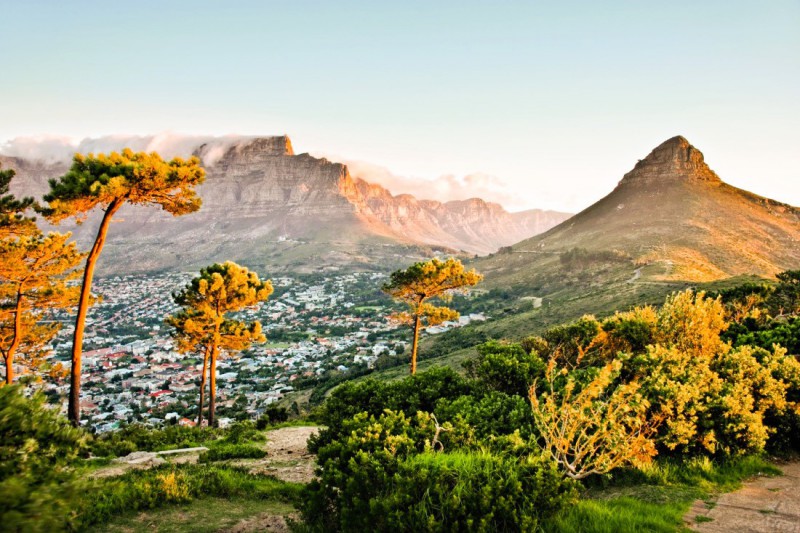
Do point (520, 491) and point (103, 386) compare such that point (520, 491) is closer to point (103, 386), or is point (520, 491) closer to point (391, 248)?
point (103, 386)

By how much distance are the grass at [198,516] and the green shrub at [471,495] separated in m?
3.50

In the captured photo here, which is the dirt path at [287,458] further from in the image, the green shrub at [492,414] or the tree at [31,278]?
the tree at [31,278]

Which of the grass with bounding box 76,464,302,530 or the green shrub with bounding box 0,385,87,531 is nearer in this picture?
the green shrub with bounding box 0,385,87,531

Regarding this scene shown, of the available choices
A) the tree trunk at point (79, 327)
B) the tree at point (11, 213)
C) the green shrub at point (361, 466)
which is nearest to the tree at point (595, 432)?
the green shrub at point (361, 466)

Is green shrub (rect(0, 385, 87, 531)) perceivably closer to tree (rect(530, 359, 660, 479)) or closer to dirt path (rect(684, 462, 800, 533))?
tree (rect(530, 359, 660, 479))

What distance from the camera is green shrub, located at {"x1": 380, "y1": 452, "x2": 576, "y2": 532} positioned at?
3.98 meters

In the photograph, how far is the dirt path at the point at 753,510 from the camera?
467 cm

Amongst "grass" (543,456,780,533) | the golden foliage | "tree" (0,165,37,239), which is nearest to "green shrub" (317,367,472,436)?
"grass" (543,456,780,533)

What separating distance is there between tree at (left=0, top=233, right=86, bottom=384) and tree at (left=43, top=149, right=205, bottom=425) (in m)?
5.44

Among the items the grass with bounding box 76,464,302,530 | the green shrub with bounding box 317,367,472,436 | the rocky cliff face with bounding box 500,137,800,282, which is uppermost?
the rocky cliff face with bounding box 500,137,800,282

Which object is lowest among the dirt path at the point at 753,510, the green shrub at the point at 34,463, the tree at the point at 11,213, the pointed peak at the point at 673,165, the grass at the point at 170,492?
the grass at the point at 170,492

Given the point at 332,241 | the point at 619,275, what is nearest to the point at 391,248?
the point at 332,241

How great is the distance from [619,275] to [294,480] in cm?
6783

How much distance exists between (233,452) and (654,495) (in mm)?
10780
